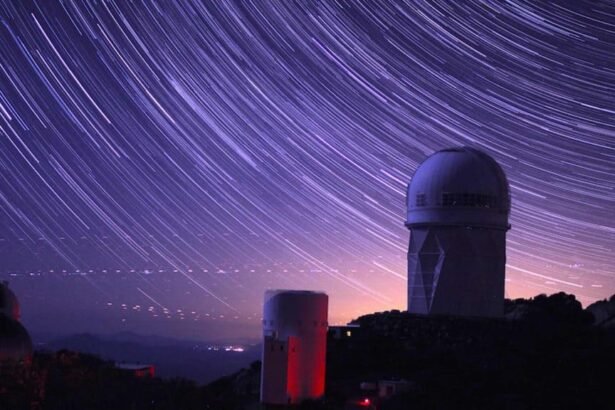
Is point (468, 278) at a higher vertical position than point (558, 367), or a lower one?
higher

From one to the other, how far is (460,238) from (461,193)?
212 cm

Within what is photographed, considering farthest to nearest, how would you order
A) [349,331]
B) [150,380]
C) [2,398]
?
1. [349,331]
2. [150,380]
3. [2,398]

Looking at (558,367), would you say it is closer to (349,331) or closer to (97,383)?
(349,331)

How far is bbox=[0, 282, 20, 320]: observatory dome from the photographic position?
43.0 metres

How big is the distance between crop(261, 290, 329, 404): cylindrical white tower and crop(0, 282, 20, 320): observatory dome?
11995 mm

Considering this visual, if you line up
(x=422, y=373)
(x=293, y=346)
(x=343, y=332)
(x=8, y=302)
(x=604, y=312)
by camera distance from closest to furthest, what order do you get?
(x=293, y=346) < (x=422, y=373) < (x=8, y=302) < (x=343, y=332) < (x=604, y=312)

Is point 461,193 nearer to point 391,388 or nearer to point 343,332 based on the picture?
point 343,332

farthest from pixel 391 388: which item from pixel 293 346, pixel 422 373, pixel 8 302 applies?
pixel 8 302

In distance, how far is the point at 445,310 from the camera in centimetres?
4759

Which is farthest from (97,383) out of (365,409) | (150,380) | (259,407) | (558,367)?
(558,367)

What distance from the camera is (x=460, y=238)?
1855 inches

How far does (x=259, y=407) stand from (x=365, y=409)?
12.7 ft

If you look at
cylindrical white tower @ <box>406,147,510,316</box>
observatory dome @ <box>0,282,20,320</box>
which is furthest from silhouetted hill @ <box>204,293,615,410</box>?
observatory dome @ <box>0,282,20,320</box>

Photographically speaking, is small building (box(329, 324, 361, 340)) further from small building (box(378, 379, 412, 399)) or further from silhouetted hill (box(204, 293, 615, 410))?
small building (box(378, 379, 412, 399))
